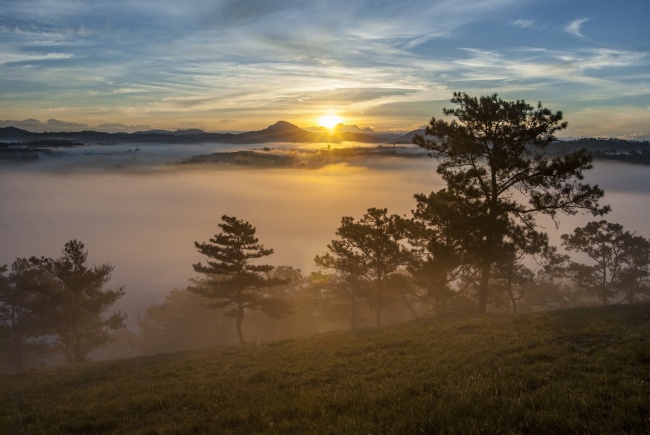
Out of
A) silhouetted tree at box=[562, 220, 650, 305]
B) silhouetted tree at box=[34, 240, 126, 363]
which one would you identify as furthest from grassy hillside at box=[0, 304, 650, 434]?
silhouetted tree at box=[562, 220, 650, 305]

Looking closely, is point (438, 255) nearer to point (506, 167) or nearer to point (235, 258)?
point (506, 167)

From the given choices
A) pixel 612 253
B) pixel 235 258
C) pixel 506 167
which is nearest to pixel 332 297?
pixel 235 258

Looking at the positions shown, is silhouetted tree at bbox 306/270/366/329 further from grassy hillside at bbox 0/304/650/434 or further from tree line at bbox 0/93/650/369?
grassy hillside at bbox 0/304/650/434

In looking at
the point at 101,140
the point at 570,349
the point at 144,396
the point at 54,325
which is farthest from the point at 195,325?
the point at 101,140

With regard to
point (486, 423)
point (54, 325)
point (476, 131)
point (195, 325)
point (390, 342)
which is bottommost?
point (195, 325)

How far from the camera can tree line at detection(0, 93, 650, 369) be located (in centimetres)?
2417

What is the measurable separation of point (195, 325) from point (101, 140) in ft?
528

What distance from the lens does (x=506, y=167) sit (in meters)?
24.2

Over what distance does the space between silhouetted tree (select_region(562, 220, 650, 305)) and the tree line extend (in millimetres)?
139

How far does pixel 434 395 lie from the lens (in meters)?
7.92

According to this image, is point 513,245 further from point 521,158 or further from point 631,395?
point 631,395

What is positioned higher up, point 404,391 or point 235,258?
point 404,391

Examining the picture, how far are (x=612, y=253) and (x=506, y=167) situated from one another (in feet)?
124

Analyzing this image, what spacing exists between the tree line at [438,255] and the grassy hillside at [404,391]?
9.46 m
